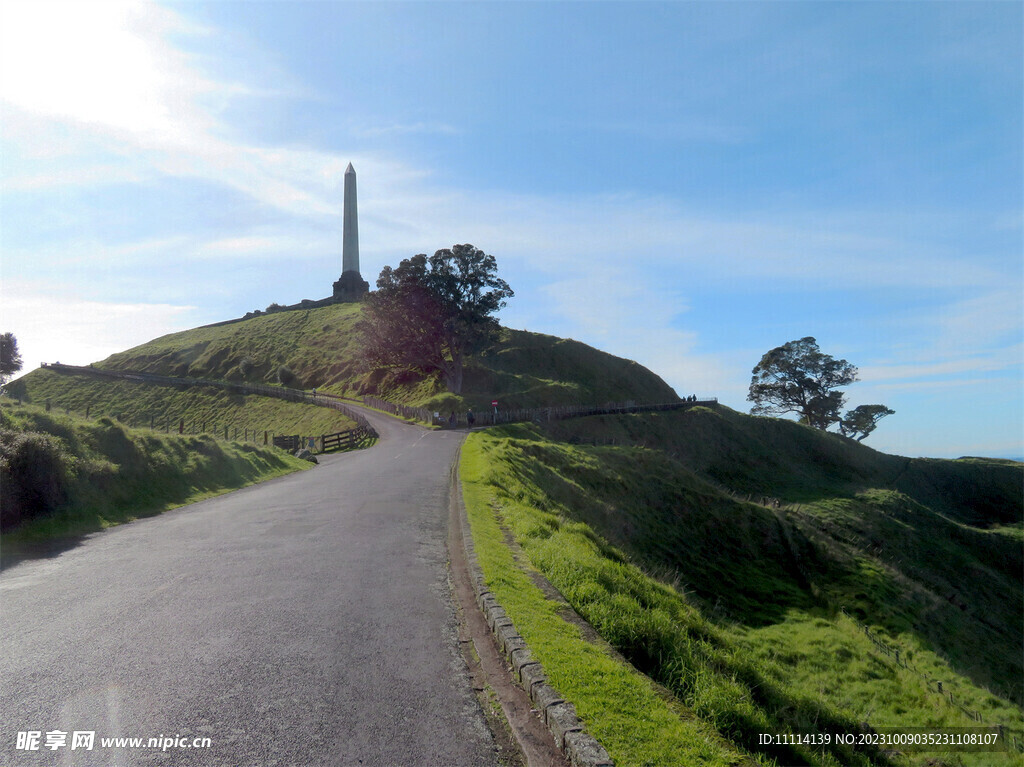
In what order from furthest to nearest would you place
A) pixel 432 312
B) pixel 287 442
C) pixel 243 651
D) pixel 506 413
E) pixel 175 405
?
1. pixel 175 405
2. pixel 432 312
3. pixel 506 413
4. pixel 287 442
5. pixel 243 651

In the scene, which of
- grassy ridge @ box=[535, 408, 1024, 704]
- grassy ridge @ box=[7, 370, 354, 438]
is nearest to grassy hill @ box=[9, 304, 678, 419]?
grassy ridge @ box=[7, 370, 354, 438]

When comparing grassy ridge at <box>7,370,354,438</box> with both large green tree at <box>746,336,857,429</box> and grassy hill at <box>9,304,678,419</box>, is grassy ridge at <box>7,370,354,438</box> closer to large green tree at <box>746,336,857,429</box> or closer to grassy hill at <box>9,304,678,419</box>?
grassy hill at <box>9,304,678,419</box>

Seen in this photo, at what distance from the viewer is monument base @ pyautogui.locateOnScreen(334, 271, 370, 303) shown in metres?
98.6

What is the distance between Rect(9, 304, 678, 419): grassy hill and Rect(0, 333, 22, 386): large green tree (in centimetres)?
375

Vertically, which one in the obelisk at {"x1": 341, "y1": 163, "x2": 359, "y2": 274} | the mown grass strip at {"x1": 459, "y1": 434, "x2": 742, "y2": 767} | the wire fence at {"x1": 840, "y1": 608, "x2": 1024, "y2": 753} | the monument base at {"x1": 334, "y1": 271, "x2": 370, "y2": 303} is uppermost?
the obelisk at {"x1": 341, "y1": 163, "x2": 359, "y2": 274}

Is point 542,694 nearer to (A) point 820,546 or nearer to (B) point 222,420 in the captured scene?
(A) point 820,546

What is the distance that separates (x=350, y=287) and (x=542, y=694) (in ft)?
332

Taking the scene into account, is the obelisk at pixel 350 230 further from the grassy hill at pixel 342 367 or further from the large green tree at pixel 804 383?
the large green tree at pixel 804 383

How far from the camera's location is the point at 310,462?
93.9 ft

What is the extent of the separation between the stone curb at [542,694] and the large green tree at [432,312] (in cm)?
5007

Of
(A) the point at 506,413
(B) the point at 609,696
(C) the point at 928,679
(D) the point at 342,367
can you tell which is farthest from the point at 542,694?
(D) the point at 342,367

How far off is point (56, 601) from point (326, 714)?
194 inches

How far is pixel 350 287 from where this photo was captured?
100 metres

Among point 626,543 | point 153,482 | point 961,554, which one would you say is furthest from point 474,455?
point 961,554
